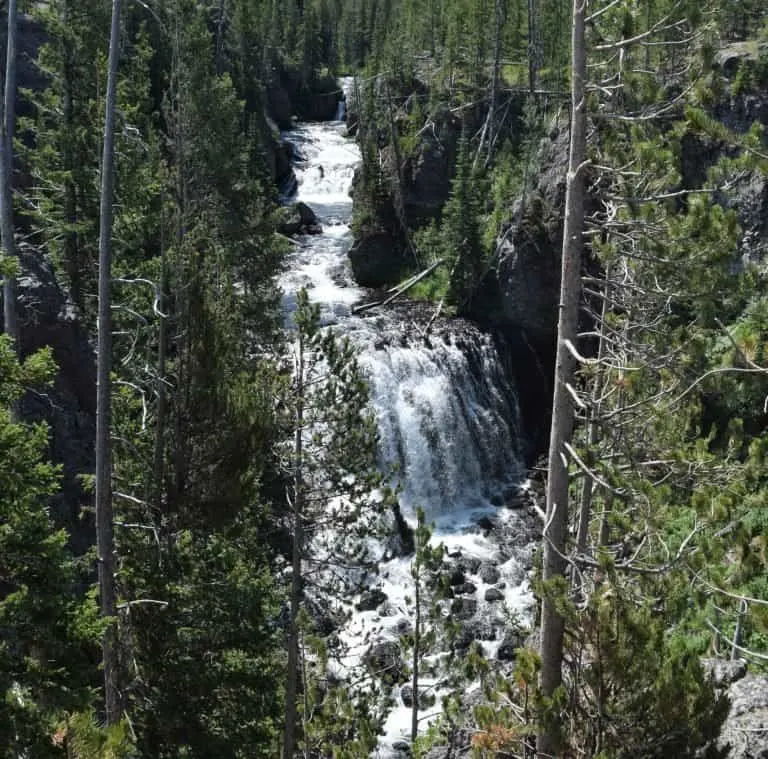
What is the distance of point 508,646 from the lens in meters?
19.5

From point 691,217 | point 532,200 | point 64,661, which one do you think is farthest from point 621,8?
point 532,200

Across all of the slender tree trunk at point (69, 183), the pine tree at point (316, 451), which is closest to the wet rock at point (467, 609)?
the pine tree at point (316, 451)

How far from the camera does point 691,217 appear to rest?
701 cm

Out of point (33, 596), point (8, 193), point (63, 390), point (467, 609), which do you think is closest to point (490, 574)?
point (467, 609)

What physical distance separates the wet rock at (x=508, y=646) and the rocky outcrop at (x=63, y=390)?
10.7 meters

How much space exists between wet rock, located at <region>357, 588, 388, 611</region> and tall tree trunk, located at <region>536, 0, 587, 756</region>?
13.9 metres

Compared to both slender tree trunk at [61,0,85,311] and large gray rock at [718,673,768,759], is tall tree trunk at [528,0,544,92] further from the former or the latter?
large gray rock at [718,673,768,759]

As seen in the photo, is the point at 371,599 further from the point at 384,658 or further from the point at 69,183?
the point at 69,183

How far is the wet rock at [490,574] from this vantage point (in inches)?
866

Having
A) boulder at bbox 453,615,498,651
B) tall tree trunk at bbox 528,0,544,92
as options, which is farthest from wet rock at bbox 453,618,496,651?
tall tree trunk at bbox 528,0,544,92

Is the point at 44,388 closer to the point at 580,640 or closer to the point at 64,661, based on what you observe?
the point at 64,661

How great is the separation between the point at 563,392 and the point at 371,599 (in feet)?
50.0

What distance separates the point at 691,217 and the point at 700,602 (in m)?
3.41

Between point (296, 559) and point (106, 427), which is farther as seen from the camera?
point (296, 559)
